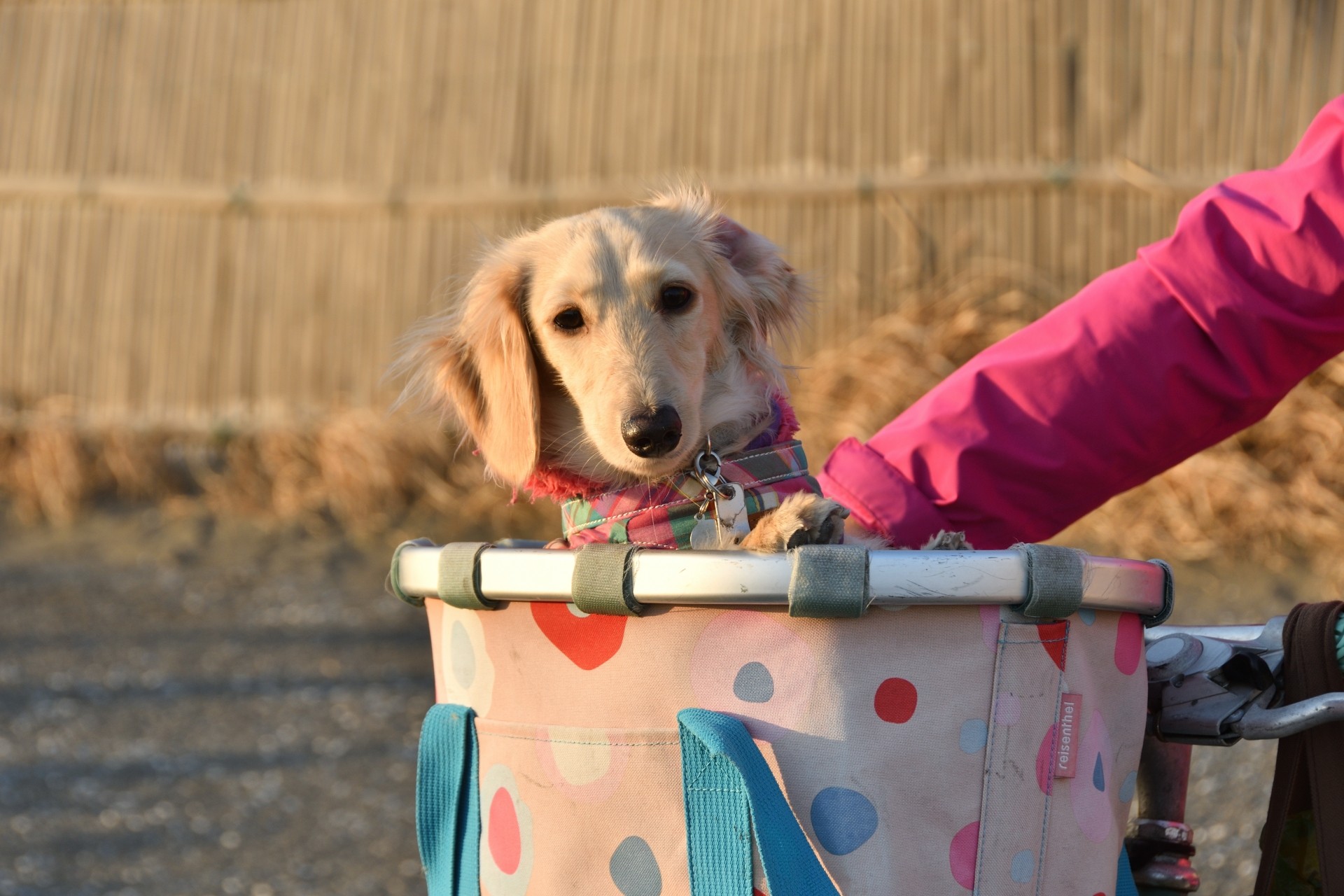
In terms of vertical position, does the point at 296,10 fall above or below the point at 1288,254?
→ above

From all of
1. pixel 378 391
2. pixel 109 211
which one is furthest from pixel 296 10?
pixel 378 391

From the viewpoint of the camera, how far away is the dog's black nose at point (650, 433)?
171cm

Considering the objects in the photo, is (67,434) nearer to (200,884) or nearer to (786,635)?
(200,884)

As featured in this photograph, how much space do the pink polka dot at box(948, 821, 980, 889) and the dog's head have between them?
78 centimetres

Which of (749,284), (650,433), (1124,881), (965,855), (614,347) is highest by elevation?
→ (749,284)

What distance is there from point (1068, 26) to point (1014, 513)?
3587mm

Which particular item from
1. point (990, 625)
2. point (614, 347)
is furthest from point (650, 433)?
point (990, 625)

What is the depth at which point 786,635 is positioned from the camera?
42.3 inches

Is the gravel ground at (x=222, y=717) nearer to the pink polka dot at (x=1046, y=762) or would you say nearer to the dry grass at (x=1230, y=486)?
the dry grass at (x=1230, y=486)

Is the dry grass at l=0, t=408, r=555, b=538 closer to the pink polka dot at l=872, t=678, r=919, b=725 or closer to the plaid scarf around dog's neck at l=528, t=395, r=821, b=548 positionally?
the plaid scarf around dog's neck at l=528, t=395, r=821, b=548

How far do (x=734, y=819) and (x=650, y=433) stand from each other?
755 millimetres

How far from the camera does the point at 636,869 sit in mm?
1126

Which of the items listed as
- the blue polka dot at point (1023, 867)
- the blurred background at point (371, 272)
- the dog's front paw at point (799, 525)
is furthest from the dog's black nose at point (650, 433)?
the blurred background at point (371, 272)

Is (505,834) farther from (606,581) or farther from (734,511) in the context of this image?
(734,511)
